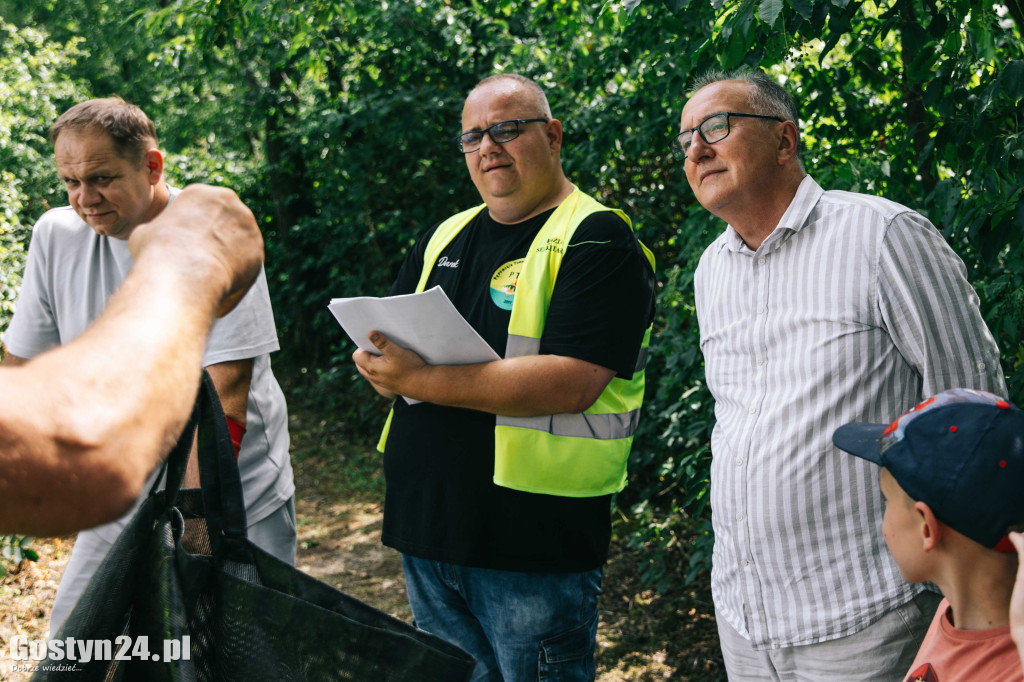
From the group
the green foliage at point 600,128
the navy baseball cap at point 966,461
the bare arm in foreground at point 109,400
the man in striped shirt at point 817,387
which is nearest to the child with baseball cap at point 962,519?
the navy baseball cap at point 966,461

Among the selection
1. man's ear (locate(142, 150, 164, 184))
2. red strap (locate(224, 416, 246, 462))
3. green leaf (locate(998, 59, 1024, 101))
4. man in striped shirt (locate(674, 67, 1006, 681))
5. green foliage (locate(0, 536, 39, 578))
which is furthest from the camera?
green foliage (locate(0, 536, 39, 578))

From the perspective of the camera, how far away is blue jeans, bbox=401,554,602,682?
2.31 meters

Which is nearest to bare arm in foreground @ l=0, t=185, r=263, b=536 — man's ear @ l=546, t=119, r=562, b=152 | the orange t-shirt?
the orange t-shirt

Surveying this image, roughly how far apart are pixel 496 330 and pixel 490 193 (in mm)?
456

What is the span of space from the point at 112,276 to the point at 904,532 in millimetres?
2151

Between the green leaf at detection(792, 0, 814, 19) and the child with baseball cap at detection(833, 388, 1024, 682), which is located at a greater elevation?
the green leaf at detection(792, 0, 814, 19)

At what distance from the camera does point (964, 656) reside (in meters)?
1.52

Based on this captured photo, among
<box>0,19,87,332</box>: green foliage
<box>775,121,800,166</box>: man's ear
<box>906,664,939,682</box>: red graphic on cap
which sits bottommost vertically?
<box>906,664,939,682</box>: red graphic on cap

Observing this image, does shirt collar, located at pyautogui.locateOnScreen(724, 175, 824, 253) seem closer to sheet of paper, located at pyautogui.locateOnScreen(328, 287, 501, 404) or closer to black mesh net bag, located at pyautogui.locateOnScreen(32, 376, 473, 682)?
sheet of paper, located at pyautogui.locateOnScreen(328, 287, 501, 404)

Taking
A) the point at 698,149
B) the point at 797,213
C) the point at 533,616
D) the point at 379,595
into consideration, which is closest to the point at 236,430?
the point at 533,616

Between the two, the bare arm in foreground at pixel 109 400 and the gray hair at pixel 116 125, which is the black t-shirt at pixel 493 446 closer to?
the gray hair at pixel 116 125

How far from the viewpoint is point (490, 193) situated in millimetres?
2590

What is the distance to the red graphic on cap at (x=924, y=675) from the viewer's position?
1.56 metres

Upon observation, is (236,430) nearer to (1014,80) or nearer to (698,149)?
(698,149)
